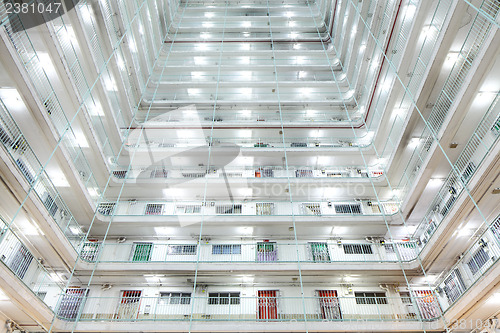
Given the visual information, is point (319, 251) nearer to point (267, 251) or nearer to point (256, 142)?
point (267, 251)

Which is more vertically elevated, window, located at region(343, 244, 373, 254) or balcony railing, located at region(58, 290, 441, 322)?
window, located at region(343, 244, 373, 254)

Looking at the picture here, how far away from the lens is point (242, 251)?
10.6m

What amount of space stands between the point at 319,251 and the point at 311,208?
171 cm

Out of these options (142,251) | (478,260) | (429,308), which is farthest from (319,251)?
(142,251)

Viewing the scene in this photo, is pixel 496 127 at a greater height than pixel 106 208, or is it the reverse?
pixel 106 208

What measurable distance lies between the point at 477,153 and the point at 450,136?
1.12 m

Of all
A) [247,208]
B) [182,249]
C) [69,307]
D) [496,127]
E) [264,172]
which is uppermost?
[264,172]

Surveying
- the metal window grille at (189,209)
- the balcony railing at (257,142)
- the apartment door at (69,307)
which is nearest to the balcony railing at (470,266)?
the balcony railing at (257,142)

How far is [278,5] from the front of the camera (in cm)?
1977

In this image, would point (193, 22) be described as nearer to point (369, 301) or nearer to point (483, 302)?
point (369, 301)

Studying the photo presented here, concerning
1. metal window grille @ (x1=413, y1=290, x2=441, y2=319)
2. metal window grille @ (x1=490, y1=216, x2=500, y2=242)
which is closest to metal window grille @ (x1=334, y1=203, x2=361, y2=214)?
metal window grille @ (x1=413, y1=290, x2=441, y2=319)

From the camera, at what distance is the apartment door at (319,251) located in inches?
413

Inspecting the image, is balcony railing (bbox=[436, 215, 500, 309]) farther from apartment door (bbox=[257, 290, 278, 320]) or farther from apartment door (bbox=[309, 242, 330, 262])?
apartment door (bbox=[257, 290, 278, 320])

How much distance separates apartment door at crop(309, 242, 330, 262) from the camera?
10.5 meters
